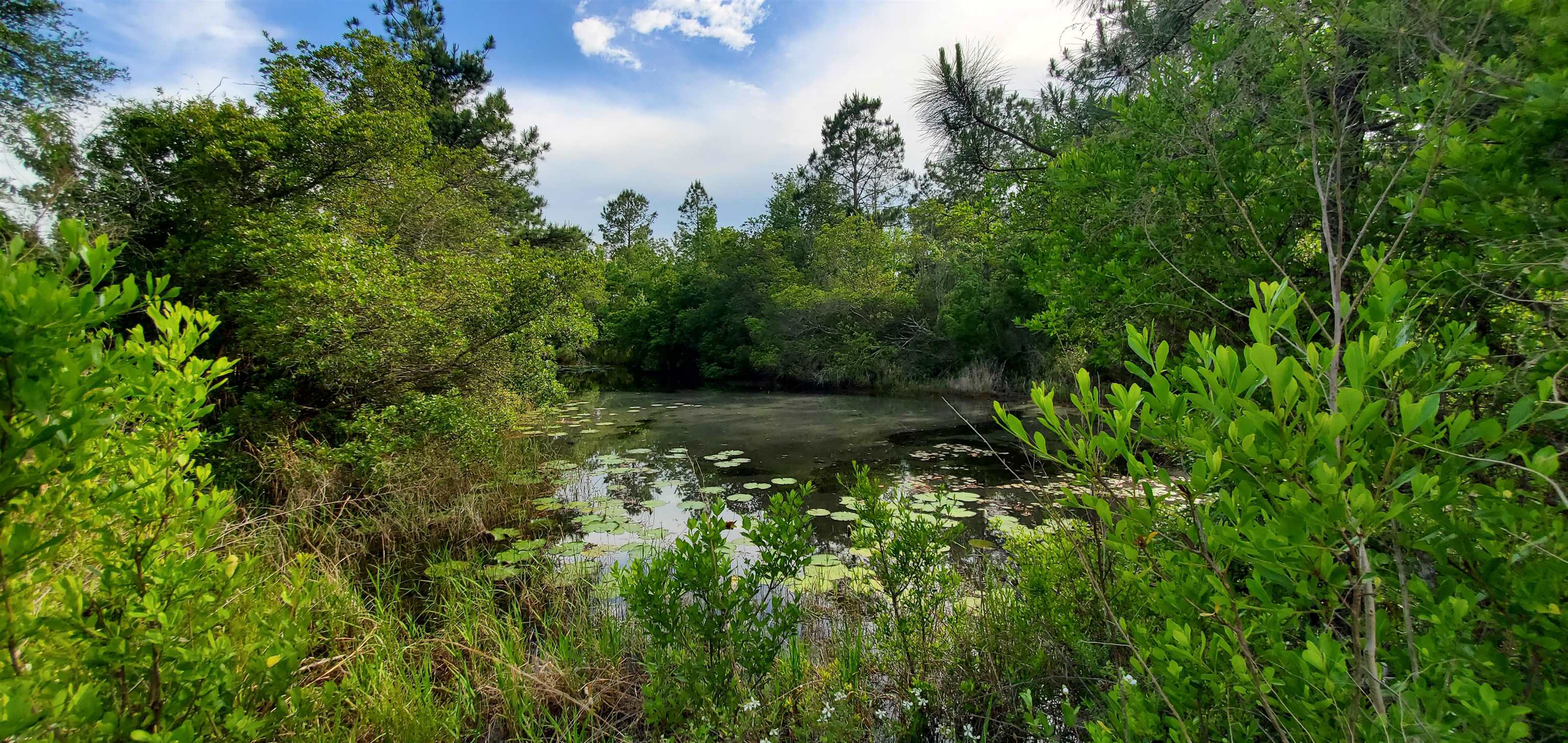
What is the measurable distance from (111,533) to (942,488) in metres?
3.15

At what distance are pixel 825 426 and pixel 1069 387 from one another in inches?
202

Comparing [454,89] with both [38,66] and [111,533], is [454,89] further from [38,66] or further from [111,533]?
[111,533]

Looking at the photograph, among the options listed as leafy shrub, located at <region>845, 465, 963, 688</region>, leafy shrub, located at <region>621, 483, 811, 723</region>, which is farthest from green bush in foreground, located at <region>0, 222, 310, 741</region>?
leafy shrub, located at <region>845, 465, 963, 688</region>

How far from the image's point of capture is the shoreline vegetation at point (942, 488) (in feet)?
3.02

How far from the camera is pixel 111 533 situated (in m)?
1.30

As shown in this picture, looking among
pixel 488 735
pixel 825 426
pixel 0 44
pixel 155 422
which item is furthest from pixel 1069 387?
pixel 0 44

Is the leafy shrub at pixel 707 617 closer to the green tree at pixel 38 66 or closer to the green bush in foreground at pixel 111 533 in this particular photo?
the green bush in foreground at pixel 111 533

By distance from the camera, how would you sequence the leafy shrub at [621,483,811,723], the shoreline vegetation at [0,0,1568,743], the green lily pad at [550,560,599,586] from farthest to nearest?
1. the green lily pad at [550,560,599,586]
2. the leafy shrub at [621,483,811,723]
3. the shoreline vegetation at [0,0,1568,743]

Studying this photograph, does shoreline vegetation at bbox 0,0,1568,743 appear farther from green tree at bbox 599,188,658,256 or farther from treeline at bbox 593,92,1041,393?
green tree at bbox 599,188,658,256

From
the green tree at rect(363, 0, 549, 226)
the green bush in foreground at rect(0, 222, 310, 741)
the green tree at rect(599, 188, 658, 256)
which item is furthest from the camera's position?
the green tree at rect(599, 188, 658, 256)

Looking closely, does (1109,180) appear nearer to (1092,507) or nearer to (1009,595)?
(1009,595)

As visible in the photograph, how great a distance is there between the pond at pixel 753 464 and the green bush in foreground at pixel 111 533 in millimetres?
1627

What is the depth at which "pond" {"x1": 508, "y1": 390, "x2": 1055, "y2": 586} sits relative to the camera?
5.14 metres

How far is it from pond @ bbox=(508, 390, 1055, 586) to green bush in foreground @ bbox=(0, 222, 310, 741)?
64.1 inches
